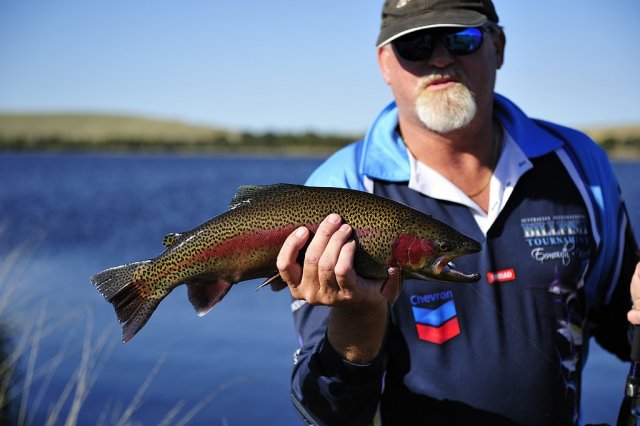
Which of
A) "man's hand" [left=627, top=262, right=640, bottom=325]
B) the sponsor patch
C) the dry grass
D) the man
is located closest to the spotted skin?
the man

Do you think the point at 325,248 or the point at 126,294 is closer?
the point at 325,248

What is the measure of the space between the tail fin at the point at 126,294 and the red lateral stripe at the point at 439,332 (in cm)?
135

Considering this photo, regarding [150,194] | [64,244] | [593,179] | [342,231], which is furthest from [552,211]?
[150,194]

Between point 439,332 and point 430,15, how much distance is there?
5.77ft

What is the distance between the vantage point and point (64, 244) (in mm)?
21578

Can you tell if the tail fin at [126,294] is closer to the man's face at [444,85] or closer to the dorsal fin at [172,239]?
the dorsal fin at [172,239]

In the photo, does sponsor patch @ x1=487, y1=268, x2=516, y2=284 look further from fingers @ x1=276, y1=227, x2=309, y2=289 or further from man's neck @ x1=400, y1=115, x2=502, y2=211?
fingers @ x1=276, y1=227, x2=309, y2=289

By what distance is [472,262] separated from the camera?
3.87 m

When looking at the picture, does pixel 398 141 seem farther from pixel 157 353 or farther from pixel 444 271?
pixel 157 353

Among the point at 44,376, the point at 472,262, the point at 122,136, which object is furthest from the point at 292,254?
the point at 122,136

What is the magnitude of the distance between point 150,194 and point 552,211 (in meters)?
35.6

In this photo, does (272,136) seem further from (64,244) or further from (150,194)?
(64,244)

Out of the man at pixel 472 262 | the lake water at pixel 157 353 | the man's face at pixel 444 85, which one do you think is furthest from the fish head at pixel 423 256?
the lake water at pixel 157 353

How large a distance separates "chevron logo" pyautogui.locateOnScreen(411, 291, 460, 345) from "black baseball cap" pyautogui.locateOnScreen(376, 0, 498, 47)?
5.04 feet
